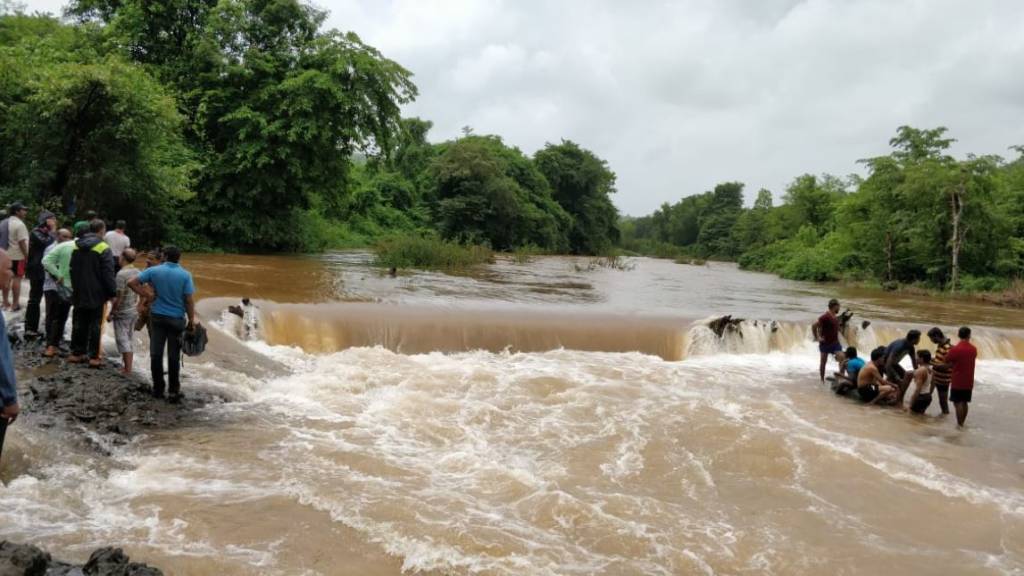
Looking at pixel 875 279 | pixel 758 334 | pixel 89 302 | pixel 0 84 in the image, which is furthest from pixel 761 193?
pixel 89 302

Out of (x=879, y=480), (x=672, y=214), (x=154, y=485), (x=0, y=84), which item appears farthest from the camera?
(x=672, y=214)

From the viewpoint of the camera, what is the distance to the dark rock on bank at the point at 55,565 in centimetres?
358

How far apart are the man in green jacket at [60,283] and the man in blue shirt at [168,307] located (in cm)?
96


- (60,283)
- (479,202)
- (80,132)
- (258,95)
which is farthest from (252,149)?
(479,202)

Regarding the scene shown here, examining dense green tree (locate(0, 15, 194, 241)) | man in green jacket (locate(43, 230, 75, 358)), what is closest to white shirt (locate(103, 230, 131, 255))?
man in green jacket (locate(43, 230, 75, 358))

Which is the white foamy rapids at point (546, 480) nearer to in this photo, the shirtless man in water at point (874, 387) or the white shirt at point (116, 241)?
the shirtless man in water at point (874, 387)

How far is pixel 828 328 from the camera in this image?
39.5 feet

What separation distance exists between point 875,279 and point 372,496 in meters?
33.1

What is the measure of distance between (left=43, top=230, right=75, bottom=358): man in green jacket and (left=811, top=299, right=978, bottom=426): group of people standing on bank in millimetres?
11427

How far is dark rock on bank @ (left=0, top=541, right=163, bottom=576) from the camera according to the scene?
Result: 3582 mm

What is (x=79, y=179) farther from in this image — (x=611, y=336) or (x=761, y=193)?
(x=761, y=193)

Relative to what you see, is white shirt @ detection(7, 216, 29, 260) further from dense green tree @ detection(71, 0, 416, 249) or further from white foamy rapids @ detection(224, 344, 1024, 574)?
dense green tree @ detection(71, 0, 416, 249)

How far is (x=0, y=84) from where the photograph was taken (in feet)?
58.5

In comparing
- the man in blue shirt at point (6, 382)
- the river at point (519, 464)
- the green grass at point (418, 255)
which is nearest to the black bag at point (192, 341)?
the river at point (519, 464)
